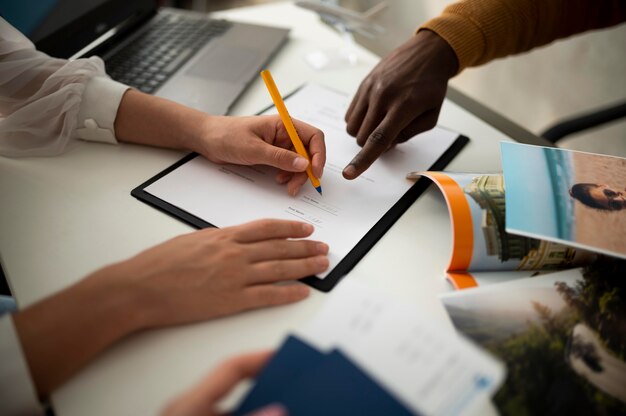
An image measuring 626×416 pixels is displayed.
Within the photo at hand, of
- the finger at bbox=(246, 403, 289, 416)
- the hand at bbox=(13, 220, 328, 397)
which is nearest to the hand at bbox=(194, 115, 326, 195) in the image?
the hand at bbox=(13, 220, 328, 397)

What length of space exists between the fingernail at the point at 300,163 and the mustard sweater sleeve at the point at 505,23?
0.36 metres

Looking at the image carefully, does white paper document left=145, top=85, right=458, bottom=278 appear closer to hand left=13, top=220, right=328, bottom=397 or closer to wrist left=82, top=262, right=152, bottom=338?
hand left=13, top=220, right=328, bottom=397

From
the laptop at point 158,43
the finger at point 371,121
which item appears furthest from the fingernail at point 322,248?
the laptop at point 158,43

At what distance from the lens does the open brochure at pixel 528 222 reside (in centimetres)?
53

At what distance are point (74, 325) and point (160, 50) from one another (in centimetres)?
70

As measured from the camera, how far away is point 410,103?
2.35 feet

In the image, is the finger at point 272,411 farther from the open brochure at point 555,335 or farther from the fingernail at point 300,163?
the fingernail at point 300,163

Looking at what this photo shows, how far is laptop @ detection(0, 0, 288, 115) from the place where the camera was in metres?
0.83

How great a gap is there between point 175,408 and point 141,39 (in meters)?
0.89

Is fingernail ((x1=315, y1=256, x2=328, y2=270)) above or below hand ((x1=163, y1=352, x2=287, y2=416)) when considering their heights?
below

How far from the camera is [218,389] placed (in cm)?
36

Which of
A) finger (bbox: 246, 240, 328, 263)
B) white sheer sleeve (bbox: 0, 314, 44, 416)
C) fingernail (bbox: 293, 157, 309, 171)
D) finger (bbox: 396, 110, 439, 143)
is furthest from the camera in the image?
finger (bbox: 396, 110, 439, 143)

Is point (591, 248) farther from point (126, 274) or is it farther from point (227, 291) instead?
point (126, 274)

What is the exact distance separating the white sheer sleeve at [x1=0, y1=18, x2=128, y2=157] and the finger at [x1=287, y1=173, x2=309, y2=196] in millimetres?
315
